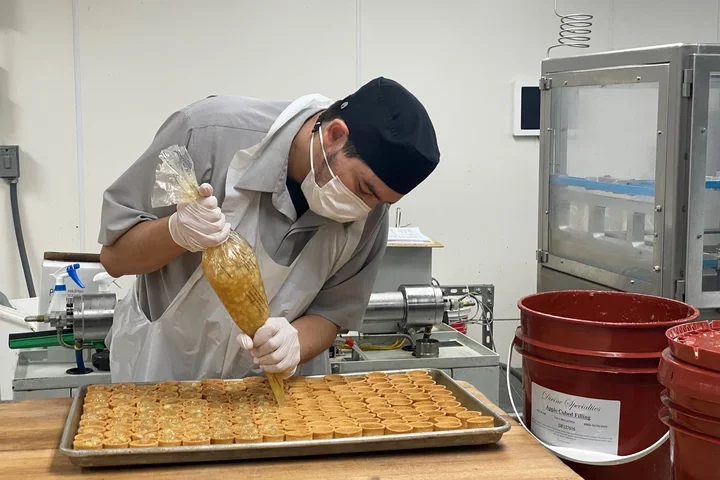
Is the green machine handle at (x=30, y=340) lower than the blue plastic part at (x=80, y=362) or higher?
higher

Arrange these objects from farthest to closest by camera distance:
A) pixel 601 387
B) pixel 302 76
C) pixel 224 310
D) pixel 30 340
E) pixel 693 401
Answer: pixel 302 76
pixel 30 340
pixel 224 310
pixel 601 387
pixel 693 401

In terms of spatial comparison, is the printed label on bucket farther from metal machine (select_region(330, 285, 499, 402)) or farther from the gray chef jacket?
metal machine (select_region(330, 285, 499, 402))

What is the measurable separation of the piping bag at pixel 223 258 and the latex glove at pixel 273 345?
0.04 metres

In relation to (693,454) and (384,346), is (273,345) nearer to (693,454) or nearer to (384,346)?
(693,454)

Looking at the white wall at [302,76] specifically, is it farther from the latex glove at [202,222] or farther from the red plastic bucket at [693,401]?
the red plastic bucket at [693,401]

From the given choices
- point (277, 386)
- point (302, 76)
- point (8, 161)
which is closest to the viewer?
point (277, 386)

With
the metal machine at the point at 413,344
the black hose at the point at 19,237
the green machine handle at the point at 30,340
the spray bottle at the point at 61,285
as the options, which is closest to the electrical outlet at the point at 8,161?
the black hose at the point at 19,237

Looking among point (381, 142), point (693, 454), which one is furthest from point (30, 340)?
point (693, 454)

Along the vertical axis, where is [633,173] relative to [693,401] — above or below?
above

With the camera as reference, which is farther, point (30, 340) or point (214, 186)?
point (30, 340)

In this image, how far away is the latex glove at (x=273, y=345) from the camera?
4.56ft

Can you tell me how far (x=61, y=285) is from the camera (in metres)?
2.32

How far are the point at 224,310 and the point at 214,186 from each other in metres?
0.25

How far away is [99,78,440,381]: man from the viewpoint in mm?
1389
